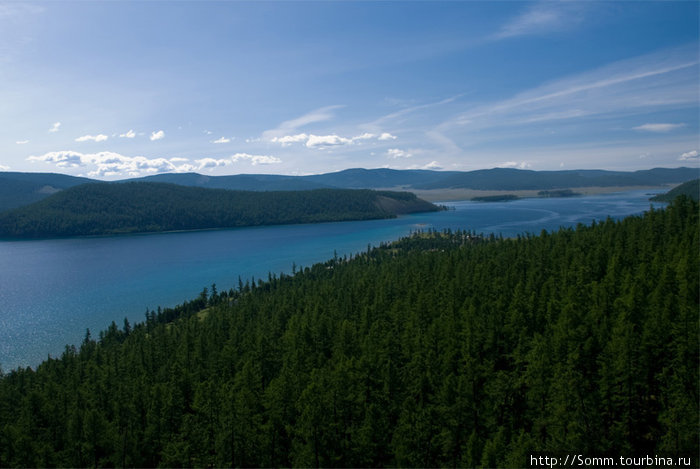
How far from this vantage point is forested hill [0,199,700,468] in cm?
2761

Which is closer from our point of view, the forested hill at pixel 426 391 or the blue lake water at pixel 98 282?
the forested hill at pixel 426 391

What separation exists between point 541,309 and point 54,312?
105760 millimetres

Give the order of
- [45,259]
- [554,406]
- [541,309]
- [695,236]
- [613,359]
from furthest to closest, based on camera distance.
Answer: [45,259], [695,236], [541,309], [613,359], [554,406]

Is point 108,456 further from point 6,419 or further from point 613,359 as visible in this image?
point 613,359

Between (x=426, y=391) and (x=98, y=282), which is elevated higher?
(x=426, y=391)

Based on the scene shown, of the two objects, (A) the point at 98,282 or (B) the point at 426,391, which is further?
(A) the point at 98,282

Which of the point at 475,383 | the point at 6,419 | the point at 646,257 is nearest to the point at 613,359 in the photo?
the point at 475,383

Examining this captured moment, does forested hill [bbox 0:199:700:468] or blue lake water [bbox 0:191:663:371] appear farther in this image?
blue lake water [bbox 0:191:663:371]

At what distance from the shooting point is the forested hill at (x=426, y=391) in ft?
90.6

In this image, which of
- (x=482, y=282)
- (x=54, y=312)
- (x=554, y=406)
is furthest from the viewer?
(x=54, y=312)

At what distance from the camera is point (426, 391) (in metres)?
34.2

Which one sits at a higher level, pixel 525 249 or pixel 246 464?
pixel 525 249

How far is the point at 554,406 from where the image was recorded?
26.9 meters

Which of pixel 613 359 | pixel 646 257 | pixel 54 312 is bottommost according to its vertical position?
pixel 54 312
